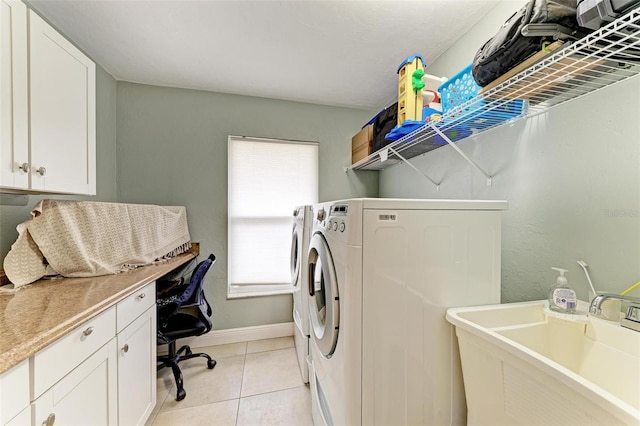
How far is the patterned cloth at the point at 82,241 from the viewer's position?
48.6 inches

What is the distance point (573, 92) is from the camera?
1001mm

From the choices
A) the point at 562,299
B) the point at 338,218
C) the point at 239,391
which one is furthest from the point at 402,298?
the point at 239,391

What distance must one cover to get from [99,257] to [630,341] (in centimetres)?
242

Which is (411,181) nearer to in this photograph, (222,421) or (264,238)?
(264,238)

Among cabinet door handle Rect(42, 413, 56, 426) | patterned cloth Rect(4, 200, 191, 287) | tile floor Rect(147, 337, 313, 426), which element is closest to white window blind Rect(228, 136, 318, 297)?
tile floor Rect(147, 337, 313, 426)

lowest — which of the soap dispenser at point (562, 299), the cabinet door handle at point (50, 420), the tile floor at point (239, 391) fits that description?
the tile floor at point (239, 391)

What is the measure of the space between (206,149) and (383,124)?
1703 millimetres

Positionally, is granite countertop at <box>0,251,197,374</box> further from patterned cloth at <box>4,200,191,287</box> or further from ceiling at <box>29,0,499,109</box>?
ceiling at <box>29,0,499,109</box>

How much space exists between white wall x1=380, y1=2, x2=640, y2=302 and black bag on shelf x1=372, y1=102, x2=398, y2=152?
54 centimetres

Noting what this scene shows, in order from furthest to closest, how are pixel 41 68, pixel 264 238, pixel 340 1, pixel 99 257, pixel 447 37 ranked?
pixel 264 238
pixel 447 37
pixel 99 257
pixel 340 1
pixel 41 68

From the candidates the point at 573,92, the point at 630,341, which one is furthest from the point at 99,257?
the point at 573,92

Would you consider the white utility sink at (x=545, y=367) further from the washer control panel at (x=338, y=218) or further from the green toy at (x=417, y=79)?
the green toy at (x=417, y=79)

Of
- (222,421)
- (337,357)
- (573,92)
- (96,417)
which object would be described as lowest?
(222,421)

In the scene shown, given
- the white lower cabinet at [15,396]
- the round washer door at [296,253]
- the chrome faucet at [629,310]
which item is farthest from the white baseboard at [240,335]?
the chrome faucet at [629,310]
